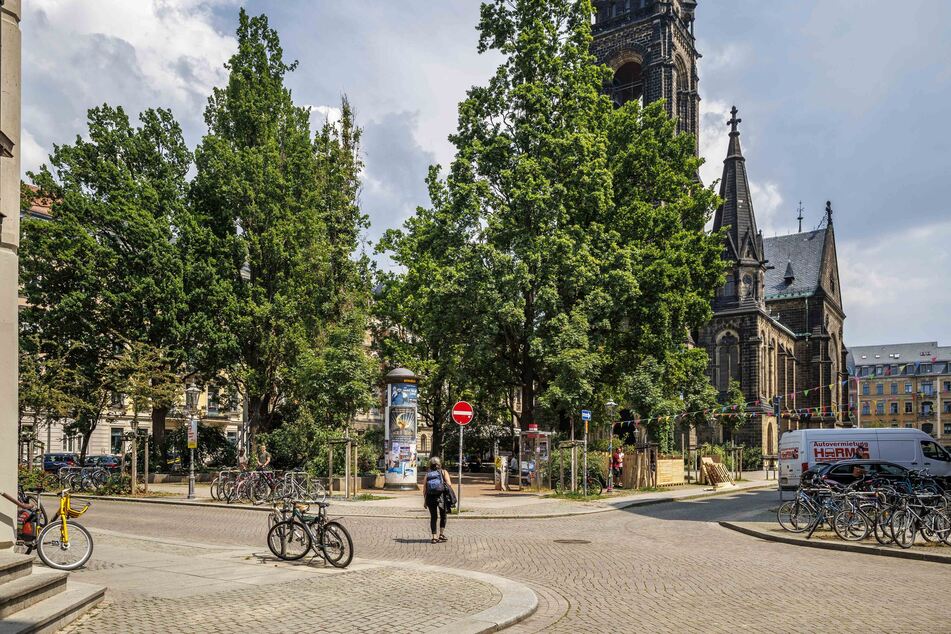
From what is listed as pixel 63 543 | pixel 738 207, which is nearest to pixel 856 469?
pixel 63 543

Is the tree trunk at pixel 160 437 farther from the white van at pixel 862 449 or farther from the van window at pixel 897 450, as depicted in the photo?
the van window at pixel 897 450

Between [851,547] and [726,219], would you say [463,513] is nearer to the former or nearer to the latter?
[851,547]

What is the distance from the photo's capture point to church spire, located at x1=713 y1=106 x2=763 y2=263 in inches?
2884

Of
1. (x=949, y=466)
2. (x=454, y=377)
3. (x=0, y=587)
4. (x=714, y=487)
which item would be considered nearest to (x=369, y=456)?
(x=454, y=377)

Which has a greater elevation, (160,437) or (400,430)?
(400,430)

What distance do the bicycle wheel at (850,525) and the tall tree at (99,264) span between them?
25992 mm

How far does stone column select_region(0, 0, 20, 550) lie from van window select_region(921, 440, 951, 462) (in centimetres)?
2741

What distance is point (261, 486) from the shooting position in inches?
928

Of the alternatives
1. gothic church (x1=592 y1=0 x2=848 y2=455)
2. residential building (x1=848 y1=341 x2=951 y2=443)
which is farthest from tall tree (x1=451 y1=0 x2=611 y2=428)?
residential building (x1=848 y1=341 x2=951 y2=443)

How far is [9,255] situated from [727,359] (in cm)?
7011

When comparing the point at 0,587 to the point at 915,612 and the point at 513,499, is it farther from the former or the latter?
the point at 513,499

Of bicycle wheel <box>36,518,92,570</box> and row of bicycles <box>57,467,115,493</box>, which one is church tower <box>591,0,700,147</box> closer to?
row of bicycles <box>57,467,115,493</box>

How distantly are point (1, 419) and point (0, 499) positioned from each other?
2.96 feet

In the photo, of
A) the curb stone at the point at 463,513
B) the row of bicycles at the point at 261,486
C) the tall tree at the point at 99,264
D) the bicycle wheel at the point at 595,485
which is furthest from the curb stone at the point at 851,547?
the tall tree at the point at 99,264
